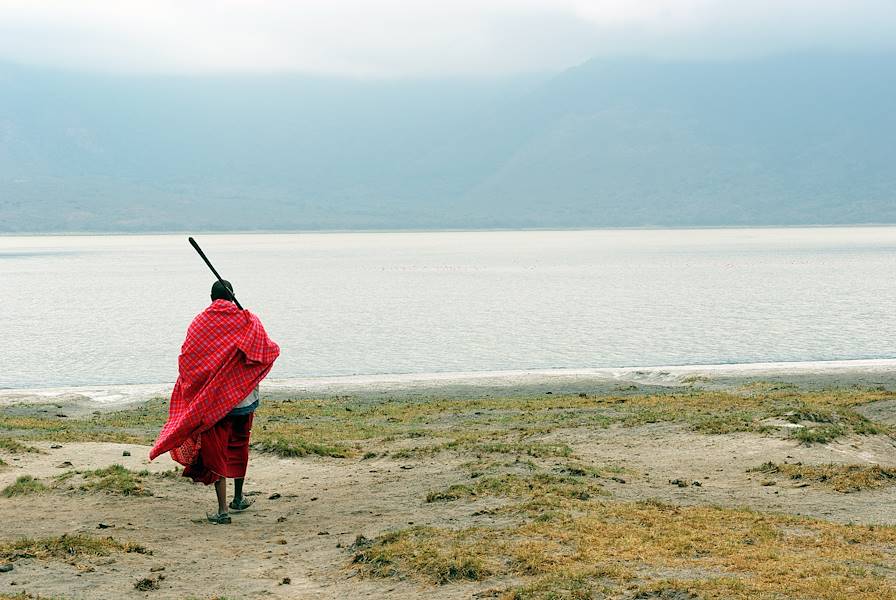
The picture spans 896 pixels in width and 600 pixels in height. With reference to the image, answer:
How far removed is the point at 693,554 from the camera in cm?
981

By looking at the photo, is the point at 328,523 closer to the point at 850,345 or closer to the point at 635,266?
the point at 850,345

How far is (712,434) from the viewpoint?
1677cm

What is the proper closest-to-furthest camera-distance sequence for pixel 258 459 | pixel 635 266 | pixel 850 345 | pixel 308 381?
pixel 258 459
pixel 308 381
pixel 850 345
pixel 635 266

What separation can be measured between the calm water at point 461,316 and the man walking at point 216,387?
84.3 feet

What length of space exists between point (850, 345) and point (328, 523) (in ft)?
120

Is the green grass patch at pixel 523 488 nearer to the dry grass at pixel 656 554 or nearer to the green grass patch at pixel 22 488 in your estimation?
the dry grass at pixel 656 554

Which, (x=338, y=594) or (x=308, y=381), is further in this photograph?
(x=308, y=381)

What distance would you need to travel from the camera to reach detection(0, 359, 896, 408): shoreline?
2873 cm

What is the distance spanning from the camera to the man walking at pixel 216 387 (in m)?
11.5

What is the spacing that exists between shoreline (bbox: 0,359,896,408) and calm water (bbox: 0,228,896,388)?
5355 mm

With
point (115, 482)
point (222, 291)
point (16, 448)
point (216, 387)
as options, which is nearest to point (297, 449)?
point (115, 482)

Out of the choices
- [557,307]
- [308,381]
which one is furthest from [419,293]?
[308,381]

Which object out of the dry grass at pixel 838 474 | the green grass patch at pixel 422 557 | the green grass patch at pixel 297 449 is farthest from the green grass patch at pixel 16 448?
the dry grass at pixel 838 474

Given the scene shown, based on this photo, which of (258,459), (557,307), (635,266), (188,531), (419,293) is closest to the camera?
(188,531)
